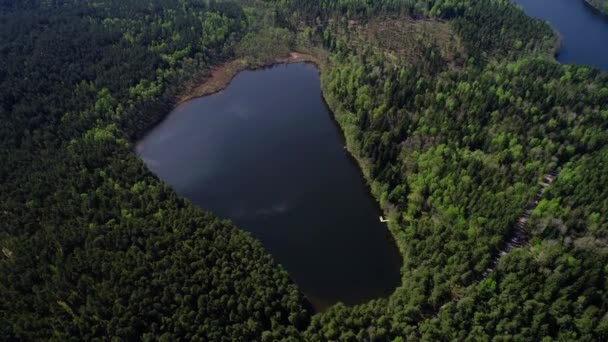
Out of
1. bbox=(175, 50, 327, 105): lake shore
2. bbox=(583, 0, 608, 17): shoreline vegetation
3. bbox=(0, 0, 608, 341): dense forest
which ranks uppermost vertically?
bbox=(583, 0, 608, 17): shoreline vegetation

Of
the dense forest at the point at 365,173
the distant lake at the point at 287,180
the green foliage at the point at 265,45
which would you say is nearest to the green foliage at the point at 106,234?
the dense forest at the point at 365,173

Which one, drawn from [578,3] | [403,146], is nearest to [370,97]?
[403,146]

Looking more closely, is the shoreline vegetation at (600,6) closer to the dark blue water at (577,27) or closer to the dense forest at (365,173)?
the dark blue water at (577,27)

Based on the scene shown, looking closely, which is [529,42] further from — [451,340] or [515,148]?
[451,340]

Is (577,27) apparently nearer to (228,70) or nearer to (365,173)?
(365,173)

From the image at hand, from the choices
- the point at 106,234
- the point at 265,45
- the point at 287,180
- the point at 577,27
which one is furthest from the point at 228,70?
the point at 577,27

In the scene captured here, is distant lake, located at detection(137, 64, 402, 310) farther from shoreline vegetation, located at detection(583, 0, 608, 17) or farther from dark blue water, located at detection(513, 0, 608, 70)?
shoreline vegetation, located at detection(583, 0, 608, 17)

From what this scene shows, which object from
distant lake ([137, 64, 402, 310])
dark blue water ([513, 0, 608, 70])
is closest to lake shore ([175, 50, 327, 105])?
distant lake ([137, 64, 402, 310])
